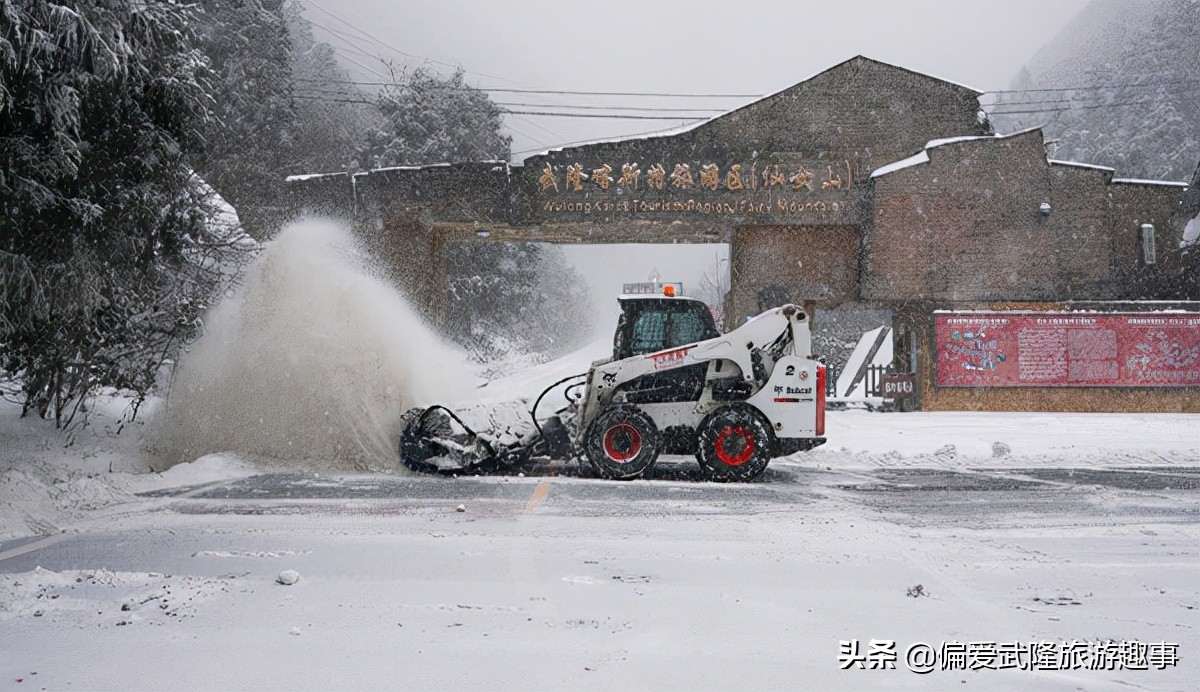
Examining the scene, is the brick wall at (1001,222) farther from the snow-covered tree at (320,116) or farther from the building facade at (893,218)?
the snow-covered tree at (320,116)

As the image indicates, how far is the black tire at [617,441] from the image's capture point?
9383mm

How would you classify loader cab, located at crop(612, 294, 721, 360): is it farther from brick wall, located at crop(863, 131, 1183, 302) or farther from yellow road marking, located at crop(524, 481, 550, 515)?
brick wall, located at crop(863, 131, 1183, 302)

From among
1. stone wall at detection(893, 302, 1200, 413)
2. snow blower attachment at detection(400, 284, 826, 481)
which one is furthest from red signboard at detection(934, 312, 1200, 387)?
snow blower attachment at detection(400, 284, 826, 481)

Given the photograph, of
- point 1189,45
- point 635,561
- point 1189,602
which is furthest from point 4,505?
point 1189,45

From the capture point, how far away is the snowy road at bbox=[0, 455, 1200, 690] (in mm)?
3689

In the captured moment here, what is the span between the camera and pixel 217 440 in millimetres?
10531

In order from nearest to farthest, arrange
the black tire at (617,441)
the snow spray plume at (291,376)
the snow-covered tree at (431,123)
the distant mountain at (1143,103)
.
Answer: the black tire at (617,441), the snow spray plume at (291,376), the snow-covered tree at (431,123), the distant mountain at (1143,103)

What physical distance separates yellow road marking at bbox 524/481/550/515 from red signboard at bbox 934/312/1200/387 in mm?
14153

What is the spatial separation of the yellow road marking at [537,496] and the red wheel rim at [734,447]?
2.02 m

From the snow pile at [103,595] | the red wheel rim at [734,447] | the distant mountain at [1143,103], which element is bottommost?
the snow pile at [103,595]

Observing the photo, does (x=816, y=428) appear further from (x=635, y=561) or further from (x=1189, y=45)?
(x=1189, y=45)

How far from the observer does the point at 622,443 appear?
9500 millimetres

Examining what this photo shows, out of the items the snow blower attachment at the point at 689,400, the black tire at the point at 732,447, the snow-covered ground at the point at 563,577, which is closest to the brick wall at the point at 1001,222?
the snow-covered ground at the point at 563,577

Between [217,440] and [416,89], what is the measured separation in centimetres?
3059
